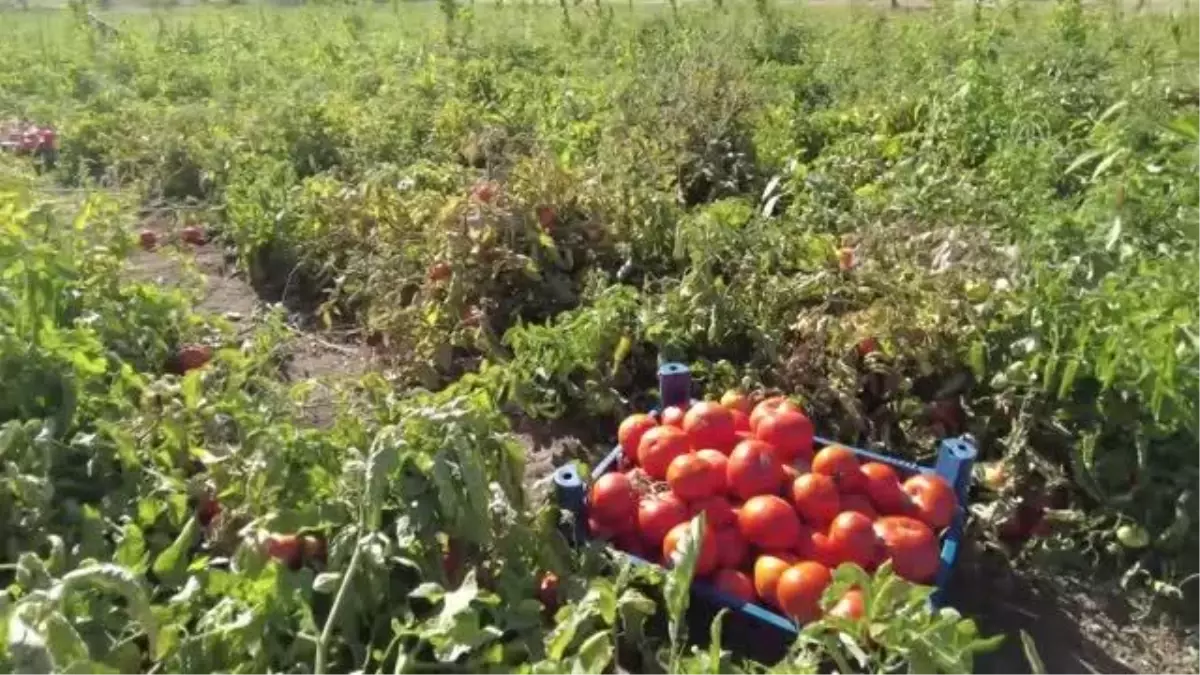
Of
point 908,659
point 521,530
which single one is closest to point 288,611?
point 521,530

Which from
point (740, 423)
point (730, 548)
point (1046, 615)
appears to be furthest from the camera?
point (740, 423)

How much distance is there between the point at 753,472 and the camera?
8.00 ft

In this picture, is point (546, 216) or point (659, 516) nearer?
point (659, 516)

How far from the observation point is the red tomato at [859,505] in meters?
2.43

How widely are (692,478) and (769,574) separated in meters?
0.28

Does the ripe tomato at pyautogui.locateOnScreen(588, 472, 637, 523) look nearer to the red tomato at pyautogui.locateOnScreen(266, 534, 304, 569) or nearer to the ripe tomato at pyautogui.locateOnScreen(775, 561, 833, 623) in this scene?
the ripe tomato at pyautogui.locateOnScreen(775, 561, 833, 623)

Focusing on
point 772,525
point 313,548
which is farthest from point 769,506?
point 313,548

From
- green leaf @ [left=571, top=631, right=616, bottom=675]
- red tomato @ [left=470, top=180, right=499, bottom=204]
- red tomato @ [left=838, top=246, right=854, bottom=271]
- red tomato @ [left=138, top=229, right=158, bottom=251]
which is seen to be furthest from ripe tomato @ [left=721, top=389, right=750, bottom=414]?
red tomato @ [left=138, top=229, right=158, bottom=251]

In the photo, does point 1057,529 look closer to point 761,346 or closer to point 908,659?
point 761,346

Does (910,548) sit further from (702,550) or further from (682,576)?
(682,576)

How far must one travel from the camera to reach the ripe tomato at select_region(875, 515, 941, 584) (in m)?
2.30

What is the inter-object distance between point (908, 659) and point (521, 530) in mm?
792

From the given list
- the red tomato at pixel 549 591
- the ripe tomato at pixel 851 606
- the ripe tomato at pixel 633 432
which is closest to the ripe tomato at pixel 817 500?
the ripe tomato at pixel 851 606

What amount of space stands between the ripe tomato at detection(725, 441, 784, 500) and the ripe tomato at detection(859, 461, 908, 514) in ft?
0.68
